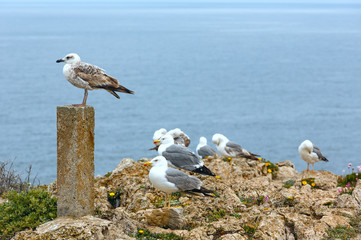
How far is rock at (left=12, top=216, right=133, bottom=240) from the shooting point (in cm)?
892

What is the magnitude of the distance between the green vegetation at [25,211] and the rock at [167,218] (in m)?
1.87

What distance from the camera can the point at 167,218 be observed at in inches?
420

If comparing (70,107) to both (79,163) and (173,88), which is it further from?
(173,88)

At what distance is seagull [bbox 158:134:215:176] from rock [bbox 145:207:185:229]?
2.69 meters

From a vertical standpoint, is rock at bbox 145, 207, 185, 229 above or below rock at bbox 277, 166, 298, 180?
below

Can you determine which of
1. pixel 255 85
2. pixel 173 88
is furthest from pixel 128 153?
pixel 255 85

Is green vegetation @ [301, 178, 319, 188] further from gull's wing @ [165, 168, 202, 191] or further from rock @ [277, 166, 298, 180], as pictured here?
gull's wing @ [165, 168, 202, 191]

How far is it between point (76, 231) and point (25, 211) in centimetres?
190

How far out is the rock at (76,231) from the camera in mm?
8922

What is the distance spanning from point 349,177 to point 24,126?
5634 centimetres

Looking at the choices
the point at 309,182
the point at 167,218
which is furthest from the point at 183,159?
the point at 309,182

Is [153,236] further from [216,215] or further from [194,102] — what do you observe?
[194,102]

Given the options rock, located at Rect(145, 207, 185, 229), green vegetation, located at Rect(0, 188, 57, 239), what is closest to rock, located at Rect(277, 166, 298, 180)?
rock, located at Rect(145, 207, 185, 229)

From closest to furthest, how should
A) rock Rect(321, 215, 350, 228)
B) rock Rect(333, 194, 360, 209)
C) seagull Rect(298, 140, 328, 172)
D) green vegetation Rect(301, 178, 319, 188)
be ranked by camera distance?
rock Rect(321, 215, 350, 228) → rock Rect(333, 194, 360, 209) → green vegetation Rect(301, 178, 319, 188) → seagull Rect(298, 140, 328, 172)
